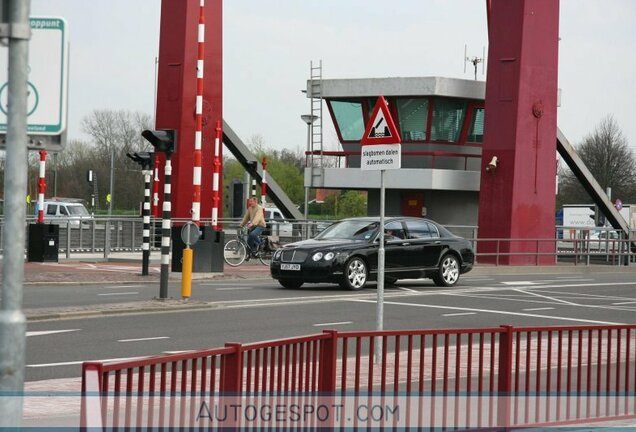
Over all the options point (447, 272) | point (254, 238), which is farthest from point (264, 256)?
point (447, 272)

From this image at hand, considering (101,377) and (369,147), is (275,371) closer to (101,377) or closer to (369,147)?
(101,377)

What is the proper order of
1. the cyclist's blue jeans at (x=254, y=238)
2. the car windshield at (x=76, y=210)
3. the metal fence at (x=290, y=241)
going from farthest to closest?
the car windshield at (x=76, y=210)
the metal fence at (x=290, y=241)
the cyclist's blue jeans at (x=254, y=238)

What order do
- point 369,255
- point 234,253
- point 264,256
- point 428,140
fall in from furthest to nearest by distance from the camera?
point 428,140
point 264,256
point 234,253
point 369,255

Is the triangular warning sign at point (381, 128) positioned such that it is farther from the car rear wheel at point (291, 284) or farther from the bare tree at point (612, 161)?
the bare tree at point (612, 161)

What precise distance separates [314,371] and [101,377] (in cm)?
224

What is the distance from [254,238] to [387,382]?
26.3 meters

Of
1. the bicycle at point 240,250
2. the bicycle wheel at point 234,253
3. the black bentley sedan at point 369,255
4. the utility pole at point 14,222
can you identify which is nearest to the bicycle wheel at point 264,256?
the bicycle at point 240,250

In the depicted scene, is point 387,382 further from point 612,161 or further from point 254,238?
point 612,161

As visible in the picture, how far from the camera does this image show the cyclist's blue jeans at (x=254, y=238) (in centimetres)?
3396

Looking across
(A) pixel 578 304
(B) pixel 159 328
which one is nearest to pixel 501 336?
(B) pixel 159 328

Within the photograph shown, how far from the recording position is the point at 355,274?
80.3ft

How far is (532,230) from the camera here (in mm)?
39812

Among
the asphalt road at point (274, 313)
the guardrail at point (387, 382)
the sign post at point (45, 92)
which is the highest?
the sign post at point (45, 92)

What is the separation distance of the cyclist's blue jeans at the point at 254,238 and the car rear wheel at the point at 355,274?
9624 mm
